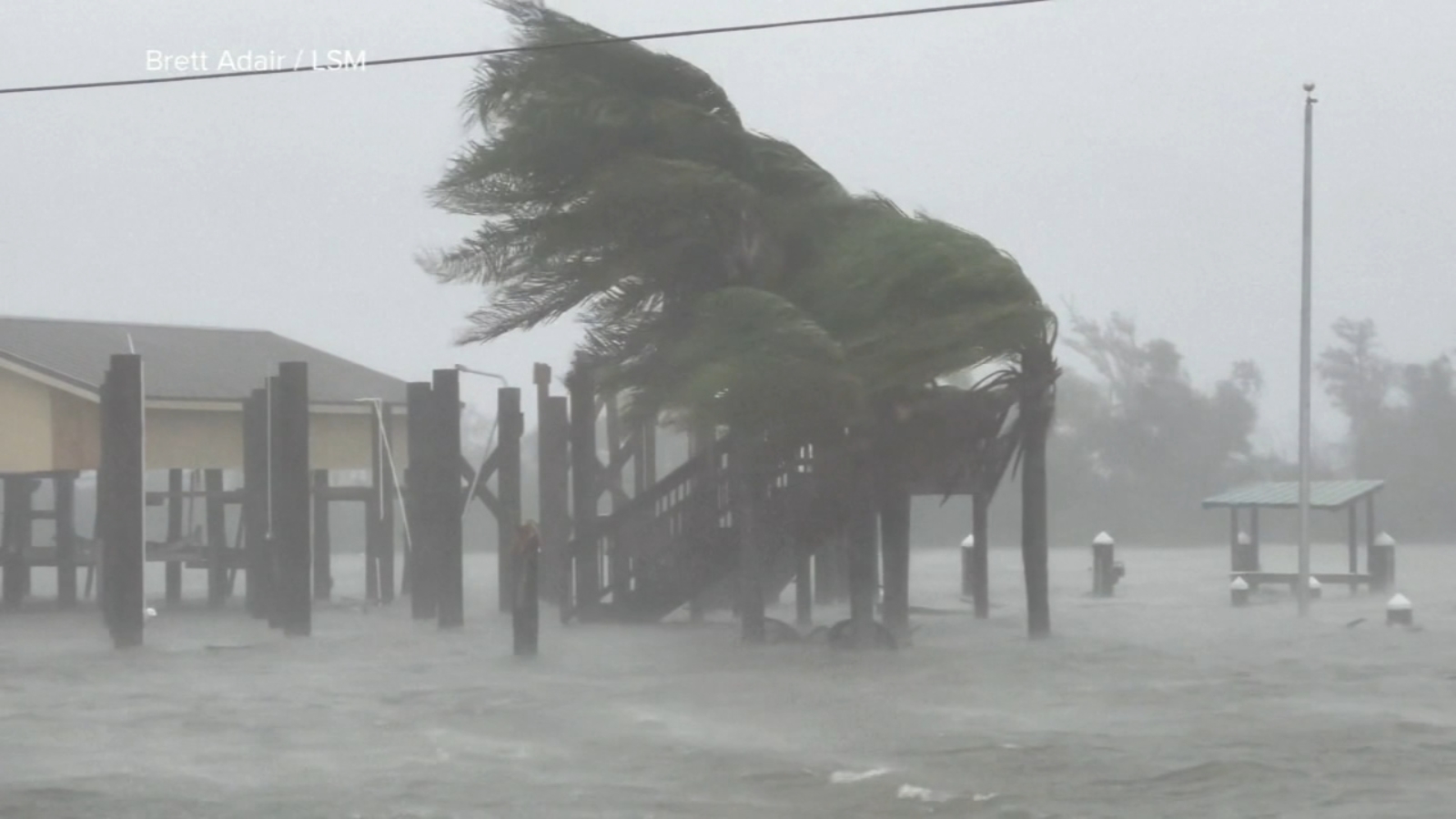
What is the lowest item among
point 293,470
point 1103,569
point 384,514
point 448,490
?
point 1103,569

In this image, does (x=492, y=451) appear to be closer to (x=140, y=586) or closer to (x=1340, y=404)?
(x=140, y=586)

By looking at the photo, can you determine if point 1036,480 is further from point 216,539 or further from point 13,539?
point 13,539

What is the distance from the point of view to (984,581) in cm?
2372

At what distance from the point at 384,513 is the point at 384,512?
0.02 meters

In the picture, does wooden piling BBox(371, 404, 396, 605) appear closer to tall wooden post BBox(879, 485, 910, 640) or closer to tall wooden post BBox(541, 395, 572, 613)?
tall wooden post BBox(541, 395, 572, 613)

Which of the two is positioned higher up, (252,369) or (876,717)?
(252,369)

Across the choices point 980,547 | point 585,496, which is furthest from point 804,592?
point 585,496

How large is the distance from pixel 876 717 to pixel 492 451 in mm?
11165

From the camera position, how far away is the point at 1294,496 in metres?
29.5

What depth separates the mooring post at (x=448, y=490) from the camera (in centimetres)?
2255

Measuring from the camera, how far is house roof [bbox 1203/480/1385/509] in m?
28.5

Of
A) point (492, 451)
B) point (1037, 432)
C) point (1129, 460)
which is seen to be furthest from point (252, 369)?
point (1129, 460)

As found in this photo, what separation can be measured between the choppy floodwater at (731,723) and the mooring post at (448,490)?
0.51 meters

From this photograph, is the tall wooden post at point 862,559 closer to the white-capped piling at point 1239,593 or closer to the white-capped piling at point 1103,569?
the white-capped piling at point 1239,593
